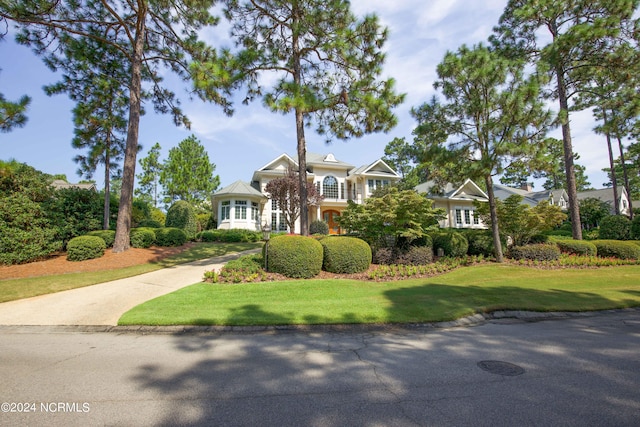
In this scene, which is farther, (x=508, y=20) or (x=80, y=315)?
(x=508, y=20)

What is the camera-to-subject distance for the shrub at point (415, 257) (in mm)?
13109

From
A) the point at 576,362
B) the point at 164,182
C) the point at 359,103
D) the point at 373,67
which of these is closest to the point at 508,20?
the point at 373,67

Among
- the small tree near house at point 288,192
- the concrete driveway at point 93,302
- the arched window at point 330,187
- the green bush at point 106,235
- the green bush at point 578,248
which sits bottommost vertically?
the concrete driveway at point 93,302

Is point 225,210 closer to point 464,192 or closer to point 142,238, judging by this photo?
point 142,238

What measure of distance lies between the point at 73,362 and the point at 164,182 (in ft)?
120

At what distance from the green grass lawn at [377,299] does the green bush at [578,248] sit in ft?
13.5

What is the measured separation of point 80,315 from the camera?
22.2ft

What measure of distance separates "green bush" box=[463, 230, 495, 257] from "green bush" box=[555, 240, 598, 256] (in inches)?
156

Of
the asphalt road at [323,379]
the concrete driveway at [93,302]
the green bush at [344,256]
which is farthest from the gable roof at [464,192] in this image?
the asphalt road at [323,379]

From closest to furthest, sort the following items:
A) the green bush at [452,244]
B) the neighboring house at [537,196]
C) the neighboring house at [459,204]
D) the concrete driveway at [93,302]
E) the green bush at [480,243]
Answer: the concrete driveway at [93,302] < the green bush at [452,244] < the green bush at [480,243] < the neighboring house at [459,204] < the neighboring house at [537,196]

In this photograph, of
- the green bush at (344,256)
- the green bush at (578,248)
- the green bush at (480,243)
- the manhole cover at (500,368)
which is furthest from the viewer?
the green bush at (480,243)

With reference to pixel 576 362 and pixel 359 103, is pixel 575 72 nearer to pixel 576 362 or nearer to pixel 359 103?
pixel 359 103

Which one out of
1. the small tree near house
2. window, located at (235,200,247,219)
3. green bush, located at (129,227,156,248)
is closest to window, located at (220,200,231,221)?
window, located at (235,200,247,219)

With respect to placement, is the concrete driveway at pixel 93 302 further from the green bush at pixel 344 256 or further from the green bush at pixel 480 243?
the green bush at pixel 480 243
